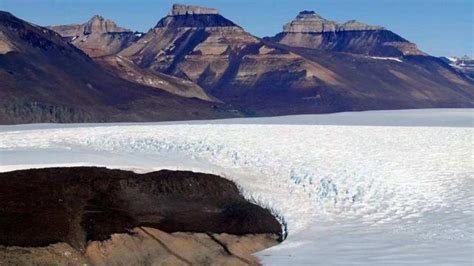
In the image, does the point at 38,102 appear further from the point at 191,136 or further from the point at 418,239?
the point at 418,239

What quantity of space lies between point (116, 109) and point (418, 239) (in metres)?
154

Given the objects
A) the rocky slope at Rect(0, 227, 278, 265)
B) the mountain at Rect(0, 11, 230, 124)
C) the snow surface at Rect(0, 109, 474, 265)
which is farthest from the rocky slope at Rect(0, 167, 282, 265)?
the mountain at Rect(0, 11, 230, 124)

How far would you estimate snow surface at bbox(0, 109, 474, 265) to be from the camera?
1888cm

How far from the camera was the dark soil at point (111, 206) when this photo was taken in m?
17.9

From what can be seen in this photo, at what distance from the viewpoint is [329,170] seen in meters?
27.2

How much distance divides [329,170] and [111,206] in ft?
32.3

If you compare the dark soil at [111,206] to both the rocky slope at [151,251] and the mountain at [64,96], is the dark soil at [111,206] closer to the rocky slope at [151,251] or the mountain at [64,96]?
the rocky slope at [151,251]

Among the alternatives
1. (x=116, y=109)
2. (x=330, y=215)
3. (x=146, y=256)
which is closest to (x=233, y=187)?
(x=330, y=215)

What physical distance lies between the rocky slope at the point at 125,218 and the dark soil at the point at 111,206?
0.03m

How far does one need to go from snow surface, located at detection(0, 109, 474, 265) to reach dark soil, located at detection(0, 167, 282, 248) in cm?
133

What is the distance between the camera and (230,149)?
29.9 meters

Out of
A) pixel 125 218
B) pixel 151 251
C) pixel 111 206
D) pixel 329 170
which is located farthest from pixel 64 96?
pixel 151 251

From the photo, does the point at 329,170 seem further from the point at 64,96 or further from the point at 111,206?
the point at 64,96

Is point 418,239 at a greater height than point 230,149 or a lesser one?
lesser
